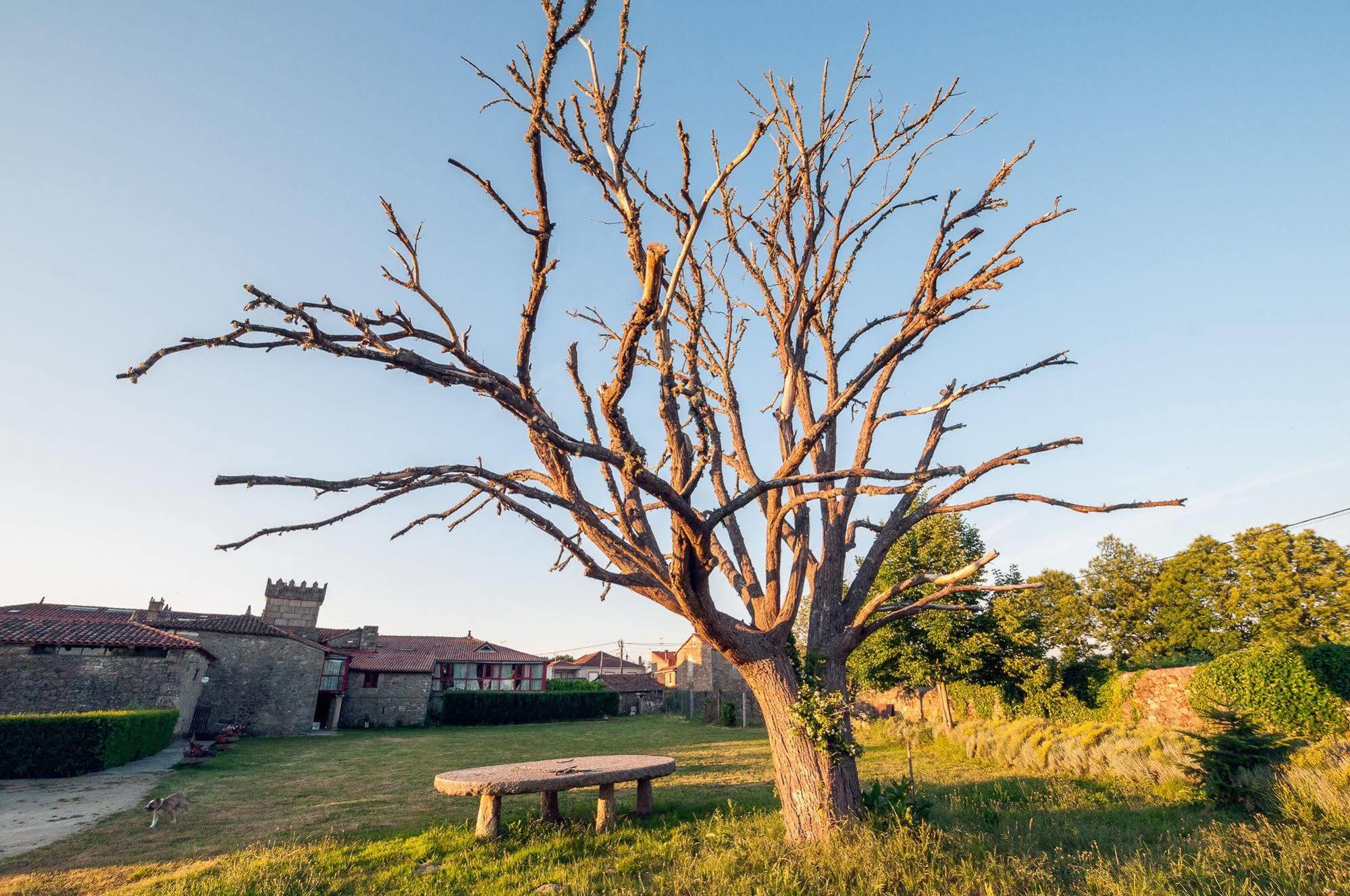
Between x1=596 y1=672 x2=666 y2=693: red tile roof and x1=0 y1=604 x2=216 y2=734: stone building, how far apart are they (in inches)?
1208

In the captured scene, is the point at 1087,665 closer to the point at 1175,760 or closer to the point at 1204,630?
the point at 1175,760

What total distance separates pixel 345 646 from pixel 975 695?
123 ft

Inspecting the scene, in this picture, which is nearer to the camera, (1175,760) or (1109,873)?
(1109,873)

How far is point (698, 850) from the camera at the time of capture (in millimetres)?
6289

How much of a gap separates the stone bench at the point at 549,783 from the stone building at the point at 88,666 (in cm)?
1962

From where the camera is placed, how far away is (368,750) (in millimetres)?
20859

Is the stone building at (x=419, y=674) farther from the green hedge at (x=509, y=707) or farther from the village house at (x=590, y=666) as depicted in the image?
the village house at (x=590, y=666)

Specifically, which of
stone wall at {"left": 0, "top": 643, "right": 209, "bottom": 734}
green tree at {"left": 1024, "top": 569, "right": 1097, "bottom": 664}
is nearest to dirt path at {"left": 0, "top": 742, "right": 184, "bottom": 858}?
stone wall at {"left": 0, "top": 643, "right": 209, "bottom": 734}

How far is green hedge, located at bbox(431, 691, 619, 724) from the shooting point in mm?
36188

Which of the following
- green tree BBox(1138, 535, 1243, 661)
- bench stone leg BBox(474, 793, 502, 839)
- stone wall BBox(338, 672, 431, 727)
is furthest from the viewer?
stone wall BBox(338, 672, 431, 727)

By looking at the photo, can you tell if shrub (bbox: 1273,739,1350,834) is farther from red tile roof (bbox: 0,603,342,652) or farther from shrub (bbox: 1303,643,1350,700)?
red tile roof (bbox: 0,603,342,652)

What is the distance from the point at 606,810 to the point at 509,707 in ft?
109

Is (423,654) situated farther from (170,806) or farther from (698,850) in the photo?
(698,850)

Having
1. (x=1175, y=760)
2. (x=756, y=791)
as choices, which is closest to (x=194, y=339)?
(x=756, y=791)
